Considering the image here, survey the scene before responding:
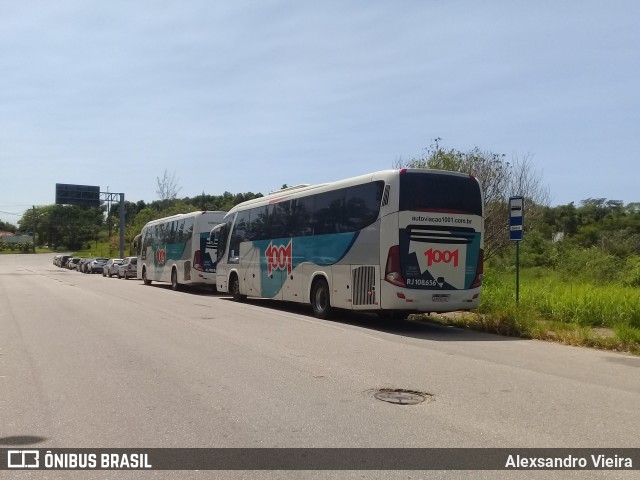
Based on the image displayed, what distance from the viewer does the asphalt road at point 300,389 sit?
5.77 meters

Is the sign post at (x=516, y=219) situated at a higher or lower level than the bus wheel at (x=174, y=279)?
higher

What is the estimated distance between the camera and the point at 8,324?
48.6ft

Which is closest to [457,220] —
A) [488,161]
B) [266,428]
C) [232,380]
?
[232,380]

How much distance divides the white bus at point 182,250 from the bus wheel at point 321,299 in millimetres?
11690

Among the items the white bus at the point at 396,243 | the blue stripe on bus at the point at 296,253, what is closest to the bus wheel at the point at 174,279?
the blue stripe on bus at the point at 296,253

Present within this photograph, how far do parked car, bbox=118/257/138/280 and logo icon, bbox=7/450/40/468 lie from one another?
41149 millimetres

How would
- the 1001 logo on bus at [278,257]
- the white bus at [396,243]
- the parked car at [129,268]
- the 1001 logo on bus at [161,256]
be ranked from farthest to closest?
the parked car at [129,268]
the 1001 logo on bus at [161,256]
the 1001 logo on bus at [278,257]
the white bus at [396,243]

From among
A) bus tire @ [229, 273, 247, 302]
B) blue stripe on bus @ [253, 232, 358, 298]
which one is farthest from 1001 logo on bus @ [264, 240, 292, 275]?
bus tire @ [229, 273, 247, 302]

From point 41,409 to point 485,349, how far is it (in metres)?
7.66

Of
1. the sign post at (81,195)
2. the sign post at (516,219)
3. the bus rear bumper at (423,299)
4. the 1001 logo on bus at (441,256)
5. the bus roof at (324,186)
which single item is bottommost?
the bus rear bumper at (423,299)

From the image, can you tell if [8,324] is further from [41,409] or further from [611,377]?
[611,377]

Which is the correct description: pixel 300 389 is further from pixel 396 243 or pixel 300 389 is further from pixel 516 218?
pixel 516 218

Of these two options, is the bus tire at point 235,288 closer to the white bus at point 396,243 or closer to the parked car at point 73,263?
the white bus at point 396,243

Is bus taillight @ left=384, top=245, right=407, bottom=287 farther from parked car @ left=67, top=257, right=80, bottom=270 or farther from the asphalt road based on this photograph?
parked car @ left=67, top=257, right=80, bottom=270
